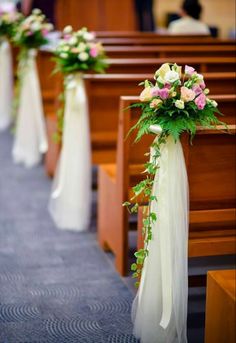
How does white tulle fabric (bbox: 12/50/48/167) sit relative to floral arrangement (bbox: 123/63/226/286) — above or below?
below

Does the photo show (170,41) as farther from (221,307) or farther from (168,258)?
(221,307)

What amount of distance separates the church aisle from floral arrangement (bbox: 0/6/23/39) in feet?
8.18

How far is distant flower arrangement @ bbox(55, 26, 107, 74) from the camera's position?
5.01 meters

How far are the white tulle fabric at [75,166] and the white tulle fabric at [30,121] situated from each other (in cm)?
150

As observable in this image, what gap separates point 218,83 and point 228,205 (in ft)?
4.17

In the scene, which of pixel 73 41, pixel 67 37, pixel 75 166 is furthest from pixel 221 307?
pixel 67 37

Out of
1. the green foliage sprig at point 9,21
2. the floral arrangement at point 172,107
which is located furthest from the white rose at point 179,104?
the green foliage sprig at point 9,21

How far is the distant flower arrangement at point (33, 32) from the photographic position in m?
6.61

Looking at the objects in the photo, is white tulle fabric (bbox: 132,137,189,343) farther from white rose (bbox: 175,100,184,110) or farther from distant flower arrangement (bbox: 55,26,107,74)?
distant flower arrangement (bbox: 55,26,107,74)

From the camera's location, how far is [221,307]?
9.48 feet

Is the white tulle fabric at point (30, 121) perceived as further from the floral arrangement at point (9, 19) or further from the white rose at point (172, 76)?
the white rose at point (172, 76)

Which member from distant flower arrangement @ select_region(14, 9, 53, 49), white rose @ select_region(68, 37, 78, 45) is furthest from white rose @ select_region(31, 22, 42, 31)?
white rose @ select_region(68, 37, 78, 45)

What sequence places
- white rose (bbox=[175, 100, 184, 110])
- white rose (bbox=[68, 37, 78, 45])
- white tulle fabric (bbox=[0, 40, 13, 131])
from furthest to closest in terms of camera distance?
white tulle fabric (bbox=[0, 40, 13, 131]) → white rose (bbox=[68, 37, 78, 45]) → white rose (bbox=[175, 100, 184, 110])

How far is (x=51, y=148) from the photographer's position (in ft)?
20.9
